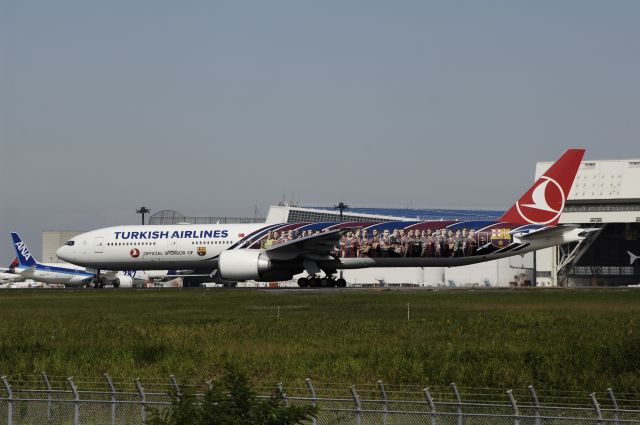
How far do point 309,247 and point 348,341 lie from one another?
33186mm

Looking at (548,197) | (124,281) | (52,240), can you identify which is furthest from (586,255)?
(52,240)

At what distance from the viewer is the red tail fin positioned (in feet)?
203

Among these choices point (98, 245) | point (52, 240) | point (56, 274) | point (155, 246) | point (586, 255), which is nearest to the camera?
point (155, 246)

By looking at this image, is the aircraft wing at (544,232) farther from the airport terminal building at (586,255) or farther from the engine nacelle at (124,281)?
the engine nacelle at (124,281)

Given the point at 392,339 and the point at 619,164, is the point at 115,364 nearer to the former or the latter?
the point at 392,339

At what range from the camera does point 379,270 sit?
324 ft

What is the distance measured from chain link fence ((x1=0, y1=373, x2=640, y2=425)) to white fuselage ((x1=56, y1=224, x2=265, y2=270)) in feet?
144

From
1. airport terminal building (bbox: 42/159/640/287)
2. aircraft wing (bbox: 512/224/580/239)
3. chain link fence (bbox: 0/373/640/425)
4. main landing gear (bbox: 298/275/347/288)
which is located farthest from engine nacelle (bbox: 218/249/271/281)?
chain link fence (bbox: 0/373/640/425)

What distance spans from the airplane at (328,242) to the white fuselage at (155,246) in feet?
0.21

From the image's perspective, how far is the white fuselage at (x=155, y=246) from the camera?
213 feet

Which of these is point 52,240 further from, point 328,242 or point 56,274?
point 328,242

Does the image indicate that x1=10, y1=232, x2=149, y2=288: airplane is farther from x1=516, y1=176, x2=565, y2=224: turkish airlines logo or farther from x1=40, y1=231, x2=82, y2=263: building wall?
x1=40, y1=231, x2=82, y2=263: building wall

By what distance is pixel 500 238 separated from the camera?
5966cm

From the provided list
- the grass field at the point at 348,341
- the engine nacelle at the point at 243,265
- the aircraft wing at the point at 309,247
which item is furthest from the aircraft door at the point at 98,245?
the grass field at the point at 348,341
